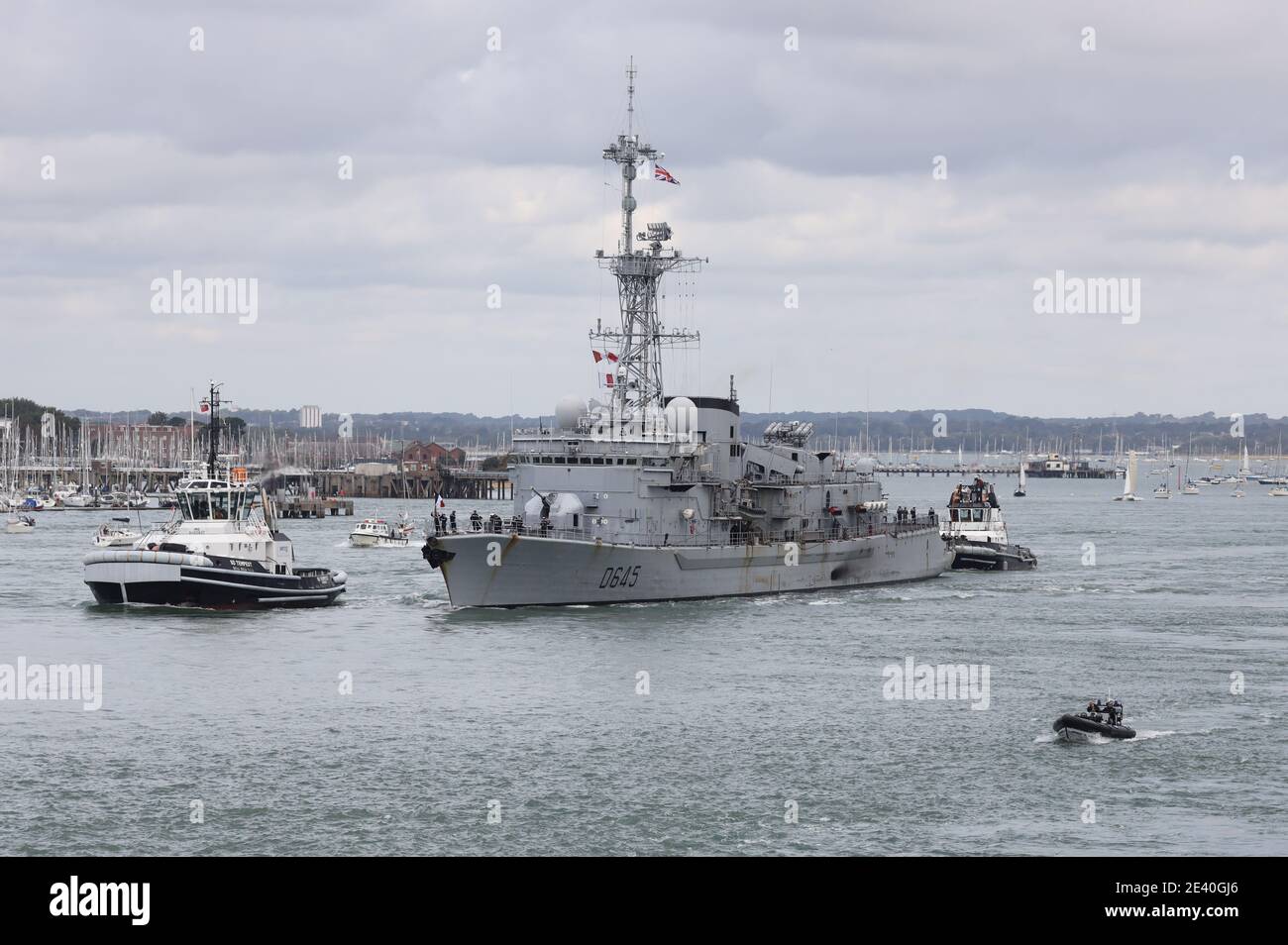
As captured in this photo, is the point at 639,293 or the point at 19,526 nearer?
the point at 639,293

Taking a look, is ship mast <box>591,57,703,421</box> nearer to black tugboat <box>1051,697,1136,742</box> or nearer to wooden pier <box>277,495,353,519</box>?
black tugboat <box>1051,697,1136,742</box>

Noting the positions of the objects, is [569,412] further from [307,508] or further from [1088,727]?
[307,508]

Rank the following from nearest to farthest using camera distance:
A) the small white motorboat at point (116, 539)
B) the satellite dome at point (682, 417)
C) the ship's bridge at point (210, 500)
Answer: the satellite dome at point (682, 417) < the ship's bridge at point (210, 500) < the small white motorboat at point (116, 539)

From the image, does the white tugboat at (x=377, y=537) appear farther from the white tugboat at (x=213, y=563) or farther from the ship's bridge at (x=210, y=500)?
the ship's bridge at (x=210, y=500)

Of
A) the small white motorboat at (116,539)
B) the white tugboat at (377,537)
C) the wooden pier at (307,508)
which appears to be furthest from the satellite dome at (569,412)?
the wooden pier at (307,508)

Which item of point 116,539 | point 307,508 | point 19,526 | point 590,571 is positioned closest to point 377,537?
point 116,539

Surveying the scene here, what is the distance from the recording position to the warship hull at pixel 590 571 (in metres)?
53.8

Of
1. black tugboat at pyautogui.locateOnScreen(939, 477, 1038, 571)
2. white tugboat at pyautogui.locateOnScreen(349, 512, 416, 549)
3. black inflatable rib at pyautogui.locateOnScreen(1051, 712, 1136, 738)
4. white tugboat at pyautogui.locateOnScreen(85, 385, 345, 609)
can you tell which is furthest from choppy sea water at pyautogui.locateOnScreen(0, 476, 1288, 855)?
white tugboat at pyautogui.locateOnScreen(349, 512, 416, 549)

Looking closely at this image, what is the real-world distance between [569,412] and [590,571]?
7.95 metres

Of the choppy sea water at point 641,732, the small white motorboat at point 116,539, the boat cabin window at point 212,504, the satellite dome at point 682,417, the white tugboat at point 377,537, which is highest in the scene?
the satellite dome at point 682,417

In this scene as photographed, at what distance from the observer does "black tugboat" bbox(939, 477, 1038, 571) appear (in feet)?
267

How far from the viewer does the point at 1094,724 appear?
110 ft
